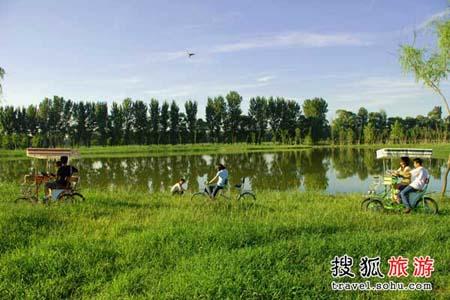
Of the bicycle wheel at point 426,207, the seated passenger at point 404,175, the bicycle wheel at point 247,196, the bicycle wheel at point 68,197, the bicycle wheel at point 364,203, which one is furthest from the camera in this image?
the bicycle wheel at point 247,196

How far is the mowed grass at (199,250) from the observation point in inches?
236

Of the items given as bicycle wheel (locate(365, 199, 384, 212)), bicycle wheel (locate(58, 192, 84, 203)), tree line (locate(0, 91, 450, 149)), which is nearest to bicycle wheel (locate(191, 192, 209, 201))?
bicycle wheel (locate(58, 192, 84, 203))

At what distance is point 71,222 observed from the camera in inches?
381

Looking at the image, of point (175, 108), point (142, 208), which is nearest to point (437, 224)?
point (142, 208)

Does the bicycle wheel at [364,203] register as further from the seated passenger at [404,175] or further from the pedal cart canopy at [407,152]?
the pedal cart canopy at [407,152]

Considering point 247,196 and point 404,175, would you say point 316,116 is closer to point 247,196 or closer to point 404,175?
point 247,196

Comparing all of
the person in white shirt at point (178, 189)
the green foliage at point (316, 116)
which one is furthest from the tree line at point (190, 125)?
the person in white shirt at point (178, 189)

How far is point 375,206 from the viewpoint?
1178 centimetres

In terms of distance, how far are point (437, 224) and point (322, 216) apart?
281 centimetres

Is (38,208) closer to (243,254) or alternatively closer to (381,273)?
(243,254)

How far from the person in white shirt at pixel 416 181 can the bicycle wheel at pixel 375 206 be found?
0.69 m

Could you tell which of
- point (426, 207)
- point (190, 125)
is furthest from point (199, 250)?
point (190, 125)

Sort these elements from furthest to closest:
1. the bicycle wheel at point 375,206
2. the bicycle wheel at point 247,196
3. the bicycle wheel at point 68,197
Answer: the bicycle wheel at point 247,196
the bicycle wheel at point 68,197
the bicycle wheel at point 375,206

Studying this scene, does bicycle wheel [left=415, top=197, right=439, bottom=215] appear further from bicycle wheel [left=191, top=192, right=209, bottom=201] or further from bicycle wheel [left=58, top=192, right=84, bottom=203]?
bicycle wheel [left=58, top=192, right=84, bottom=203]
